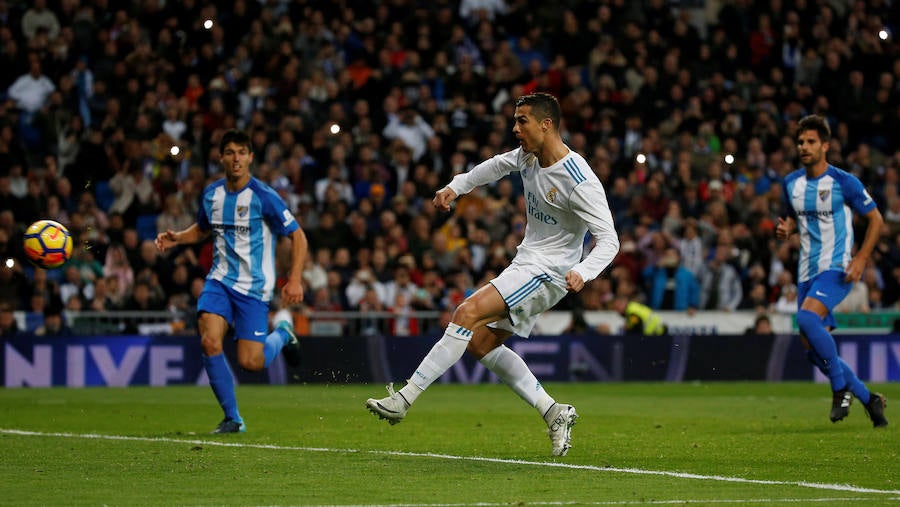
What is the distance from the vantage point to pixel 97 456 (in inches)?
365

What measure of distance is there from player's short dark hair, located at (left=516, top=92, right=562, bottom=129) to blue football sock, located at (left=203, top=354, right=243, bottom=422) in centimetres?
363

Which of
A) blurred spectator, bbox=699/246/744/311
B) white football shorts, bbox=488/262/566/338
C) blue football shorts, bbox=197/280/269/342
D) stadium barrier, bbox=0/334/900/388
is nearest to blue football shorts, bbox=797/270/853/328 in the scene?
white football shorts, bbox=488/262/566/338

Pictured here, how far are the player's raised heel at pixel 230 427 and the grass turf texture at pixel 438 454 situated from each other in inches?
8.6

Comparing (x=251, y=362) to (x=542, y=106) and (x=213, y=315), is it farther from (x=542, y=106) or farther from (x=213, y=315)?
(x=542, y=106)

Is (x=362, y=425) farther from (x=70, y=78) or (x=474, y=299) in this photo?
(x=70, y=78)

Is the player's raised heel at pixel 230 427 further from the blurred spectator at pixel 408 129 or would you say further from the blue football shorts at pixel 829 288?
the blurred spectator at pixel 408 129

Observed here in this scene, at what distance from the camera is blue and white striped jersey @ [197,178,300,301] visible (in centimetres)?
1149

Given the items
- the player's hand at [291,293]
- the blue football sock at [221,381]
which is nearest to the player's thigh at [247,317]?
the blue football sock at [221,381]

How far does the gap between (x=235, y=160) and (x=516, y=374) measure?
132 inches

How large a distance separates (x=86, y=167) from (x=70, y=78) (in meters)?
1.56

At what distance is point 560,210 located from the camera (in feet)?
30.0

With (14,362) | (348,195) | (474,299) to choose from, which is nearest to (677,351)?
(348,195)

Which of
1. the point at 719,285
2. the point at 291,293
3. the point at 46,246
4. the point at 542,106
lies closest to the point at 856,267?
the point at 542,106

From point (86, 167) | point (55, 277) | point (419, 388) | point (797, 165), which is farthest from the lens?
point (797, 165)
